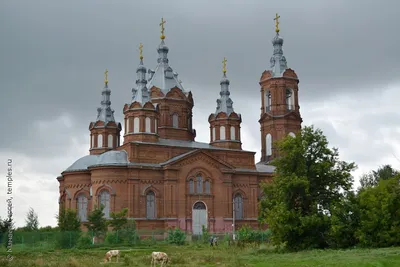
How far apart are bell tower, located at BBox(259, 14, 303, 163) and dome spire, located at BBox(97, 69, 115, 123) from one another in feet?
52.1

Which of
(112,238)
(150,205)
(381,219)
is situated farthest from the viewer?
(150,205)

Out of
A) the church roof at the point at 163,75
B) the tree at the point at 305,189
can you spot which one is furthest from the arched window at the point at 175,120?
the tree at the point at 305,189

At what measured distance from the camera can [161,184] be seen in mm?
52094

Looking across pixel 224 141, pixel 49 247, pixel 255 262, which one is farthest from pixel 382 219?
pixel 224 141

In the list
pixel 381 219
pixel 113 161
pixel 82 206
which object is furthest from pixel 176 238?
pixel 381 219

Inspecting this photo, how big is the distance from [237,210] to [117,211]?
39.0 feet

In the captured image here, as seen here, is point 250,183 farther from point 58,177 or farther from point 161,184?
point 58,177

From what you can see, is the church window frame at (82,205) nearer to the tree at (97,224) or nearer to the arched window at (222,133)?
the tree at (97,224)

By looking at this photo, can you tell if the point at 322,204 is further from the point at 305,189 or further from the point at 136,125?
the point at 136,125

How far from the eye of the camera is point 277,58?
64.1 meters

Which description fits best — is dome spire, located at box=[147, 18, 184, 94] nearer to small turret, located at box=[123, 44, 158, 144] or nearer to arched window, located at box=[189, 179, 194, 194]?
small turret, located at box=[123, 44, 158, 144]

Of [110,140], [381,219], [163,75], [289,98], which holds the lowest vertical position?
[381,219]

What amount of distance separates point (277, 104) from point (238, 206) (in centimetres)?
1237

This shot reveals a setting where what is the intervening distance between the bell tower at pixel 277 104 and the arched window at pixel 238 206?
799 cm
